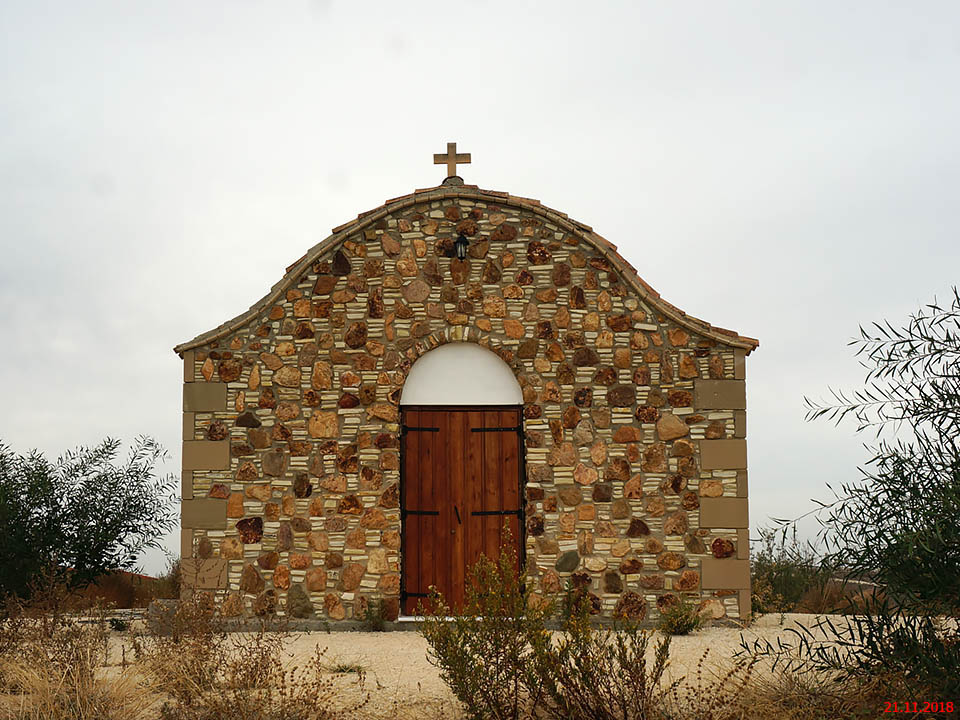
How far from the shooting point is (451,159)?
1179 cm

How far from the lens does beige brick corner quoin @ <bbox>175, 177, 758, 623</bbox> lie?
10797mm

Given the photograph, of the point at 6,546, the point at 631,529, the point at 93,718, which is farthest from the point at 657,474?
the point at 6,546

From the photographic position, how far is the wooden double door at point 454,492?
10.9 m

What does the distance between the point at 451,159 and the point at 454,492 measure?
4.04 m

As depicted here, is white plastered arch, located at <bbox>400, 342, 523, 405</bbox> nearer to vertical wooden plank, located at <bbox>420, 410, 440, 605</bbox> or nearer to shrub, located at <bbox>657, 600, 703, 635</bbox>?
vertical wooden plank, located at <bbox>420, 410, 440, 605</bbox>

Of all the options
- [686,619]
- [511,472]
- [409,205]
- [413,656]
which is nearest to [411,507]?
[511,472]

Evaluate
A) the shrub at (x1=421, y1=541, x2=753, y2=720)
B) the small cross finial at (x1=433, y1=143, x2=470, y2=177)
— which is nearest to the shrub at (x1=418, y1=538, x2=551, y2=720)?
the shrub at (x1=421, y1=541, x2=753, y2=720)

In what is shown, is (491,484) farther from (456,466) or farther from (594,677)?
(594,677)

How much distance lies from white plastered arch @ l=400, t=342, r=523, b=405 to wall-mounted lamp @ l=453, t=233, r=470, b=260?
1.02 meters

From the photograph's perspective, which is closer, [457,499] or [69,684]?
[69,684]

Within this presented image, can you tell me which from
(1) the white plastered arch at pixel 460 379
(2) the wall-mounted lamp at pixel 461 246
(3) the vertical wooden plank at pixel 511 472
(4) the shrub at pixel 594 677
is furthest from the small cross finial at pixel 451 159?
(4) the shrub at pixel 594 677

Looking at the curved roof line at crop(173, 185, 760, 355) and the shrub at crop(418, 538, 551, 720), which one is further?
the curved roof line at crop(173, 185, 760, 355)

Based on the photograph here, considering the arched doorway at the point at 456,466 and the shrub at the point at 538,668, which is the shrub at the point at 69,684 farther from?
the arched doorway at the point at 456,466

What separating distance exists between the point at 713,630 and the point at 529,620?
467cm
